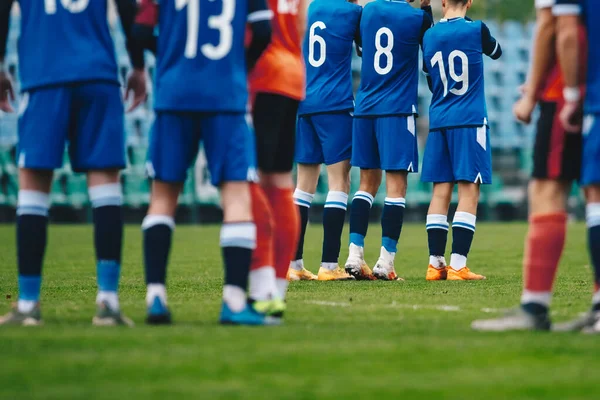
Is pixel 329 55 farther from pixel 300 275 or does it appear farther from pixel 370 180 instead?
pixel 300 275

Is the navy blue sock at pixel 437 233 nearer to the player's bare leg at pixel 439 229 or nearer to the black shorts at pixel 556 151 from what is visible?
the player's bare leg at pixel 439 229

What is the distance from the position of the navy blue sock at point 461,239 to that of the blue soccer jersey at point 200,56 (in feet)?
15.8

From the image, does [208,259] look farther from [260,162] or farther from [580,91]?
[580,91]

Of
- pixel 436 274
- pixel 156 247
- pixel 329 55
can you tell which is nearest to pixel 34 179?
pixel 156 247

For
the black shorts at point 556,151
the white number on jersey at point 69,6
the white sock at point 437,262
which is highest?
the white number on jersey at point 69,6

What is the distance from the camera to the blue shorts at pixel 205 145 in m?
5.74

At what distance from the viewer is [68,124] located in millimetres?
5902

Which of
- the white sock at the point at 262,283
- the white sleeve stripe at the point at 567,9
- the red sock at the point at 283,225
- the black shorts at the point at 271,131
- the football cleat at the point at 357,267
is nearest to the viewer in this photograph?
the white sleeve stripe at the point at 567,9

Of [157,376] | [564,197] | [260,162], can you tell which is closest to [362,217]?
[260,162]

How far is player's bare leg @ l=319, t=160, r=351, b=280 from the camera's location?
32.7 feet

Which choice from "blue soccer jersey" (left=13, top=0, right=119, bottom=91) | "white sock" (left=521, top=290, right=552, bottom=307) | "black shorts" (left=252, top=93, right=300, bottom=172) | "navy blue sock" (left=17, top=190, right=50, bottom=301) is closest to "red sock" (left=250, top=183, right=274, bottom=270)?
"black shorts" (left=252, top=93, right=300, bottom=172)

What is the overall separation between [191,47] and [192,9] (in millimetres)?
184

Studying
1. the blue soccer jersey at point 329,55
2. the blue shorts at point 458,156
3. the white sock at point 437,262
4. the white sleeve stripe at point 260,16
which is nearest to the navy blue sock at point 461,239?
the white sock at point 437,262

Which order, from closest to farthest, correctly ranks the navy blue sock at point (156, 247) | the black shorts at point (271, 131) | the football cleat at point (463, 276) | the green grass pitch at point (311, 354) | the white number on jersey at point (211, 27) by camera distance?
the green grass pitch at point (311, 354) → the white number on jersey at point (211, 27) → the navy blue sock at point (156, 247) → the black shorts at point (271, 131) → the football cleat at point (463, 276)
